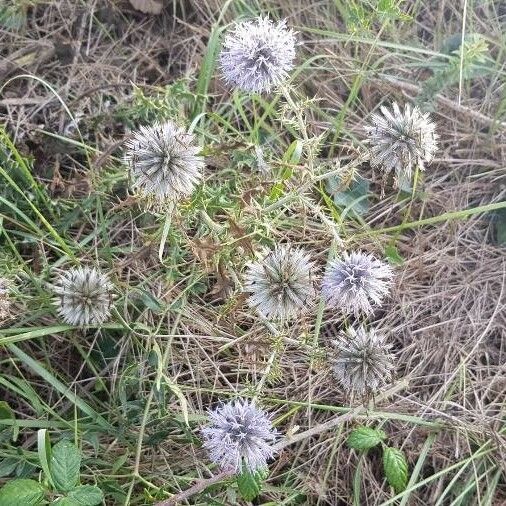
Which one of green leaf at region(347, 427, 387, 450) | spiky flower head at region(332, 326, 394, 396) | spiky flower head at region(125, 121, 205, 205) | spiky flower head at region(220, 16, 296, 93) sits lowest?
green leaf at region(347, 427, 387, 450)

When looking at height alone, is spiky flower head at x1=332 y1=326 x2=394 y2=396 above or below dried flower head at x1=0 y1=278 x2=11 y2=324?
below

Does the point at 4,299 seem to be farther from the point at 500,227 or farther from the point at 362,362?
the point at 500,227

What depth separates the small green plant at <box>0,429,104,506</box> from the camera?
1.52 m

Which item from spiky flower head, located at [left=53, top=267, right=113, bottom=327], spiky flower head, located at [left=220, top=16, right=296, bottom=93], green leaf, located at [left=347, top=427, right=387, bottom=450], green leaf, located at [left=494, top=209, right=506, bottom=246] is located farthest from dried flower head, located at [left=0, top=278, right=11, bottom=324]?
green leaf, located at [left=494, top=209, right=506, bottom=246]

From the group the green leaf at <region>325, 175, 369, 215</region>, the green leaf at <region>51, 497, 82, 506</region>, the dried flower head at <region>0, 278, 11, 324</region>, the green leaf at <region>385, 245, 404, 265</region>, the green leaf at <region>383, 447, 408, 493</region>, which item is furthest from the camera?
the green leaf at <region>325, 175, 369, 215</region>

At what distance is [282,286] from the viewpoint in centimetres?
167

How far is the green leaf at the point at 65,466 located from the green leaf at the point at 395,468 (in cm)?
72

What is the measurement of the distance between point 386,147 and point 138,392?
831mm

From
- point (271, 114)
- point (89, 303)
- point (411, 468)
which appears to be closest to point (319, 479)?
point (411, 468)

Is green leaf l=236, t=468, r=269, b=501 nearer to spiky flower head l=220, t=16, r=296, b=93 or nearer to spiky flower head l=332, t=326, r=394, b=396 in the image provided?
spiky flower head l=332, t=326, r=394, b=396

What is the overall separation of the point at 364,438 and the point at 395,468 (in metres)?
0.10

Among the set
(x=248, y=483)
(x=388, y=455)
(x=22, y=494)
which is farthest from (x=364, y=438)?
(x=22, y=494)

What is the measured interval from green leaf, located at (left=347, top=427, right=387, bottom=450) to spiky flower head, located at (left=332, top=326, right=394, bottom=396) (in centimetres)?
14

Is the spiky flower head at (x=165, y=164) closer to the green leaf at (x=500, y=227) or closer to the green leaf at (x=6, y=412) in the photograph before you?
the green leaf at (x=6, y=412)
